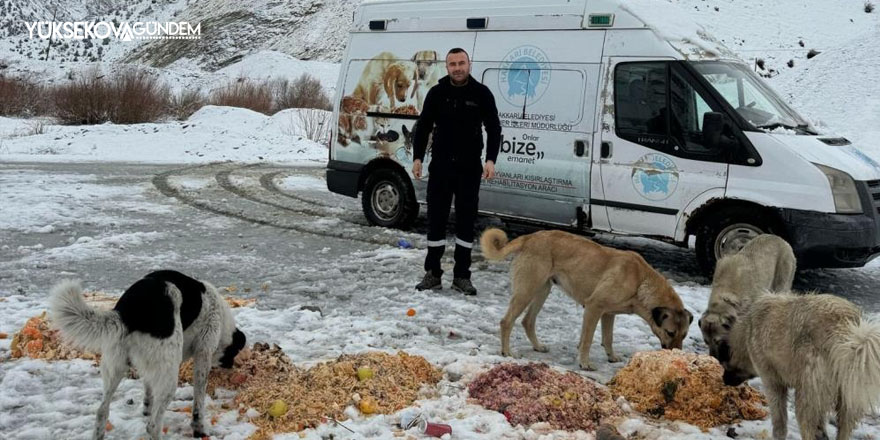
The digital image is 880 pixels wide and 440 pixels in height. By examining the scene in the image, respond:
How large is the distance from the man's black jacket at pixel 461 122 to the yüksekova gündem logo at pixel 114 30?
59.9 meters

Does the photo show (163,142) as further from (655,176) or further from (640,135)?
(655,176)

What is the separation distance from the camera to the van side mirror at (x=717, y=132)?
7234 mm

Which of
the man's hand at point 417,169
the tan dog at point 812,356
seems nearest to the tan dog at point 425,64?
the man's hand at point 417,169

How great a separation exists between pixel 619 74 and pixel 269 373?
522 cm

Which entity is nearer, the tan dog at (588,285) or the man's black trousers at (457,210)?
the tan dog at (588,285)

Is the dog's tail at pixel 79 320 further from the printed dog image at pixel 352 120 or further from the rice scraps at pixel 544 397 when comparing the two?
the printed dog image at pixel 352 120

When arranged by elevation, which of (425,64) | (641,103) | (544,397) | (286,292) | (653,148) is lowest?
(286,292)

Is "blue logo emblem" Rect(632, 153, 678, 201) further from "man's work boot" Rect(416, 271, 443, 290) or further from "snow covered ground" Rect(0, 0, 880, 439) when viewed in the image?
"man's work boot" Rect(416, 271, 443, 290)

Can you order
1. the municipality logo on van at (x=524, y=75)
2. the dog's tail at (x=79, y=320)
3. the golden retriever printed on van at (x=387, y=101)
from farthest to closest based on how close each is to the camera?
the golden retriever printed on van at (x=387, y=101) → the municipality logo on van at (x=524, y=75) → the dog's tail at (x=79, y=320)

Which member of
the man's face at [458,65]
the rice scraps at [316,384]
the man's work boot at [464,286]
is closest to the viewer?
the rice scraps at [316,384]

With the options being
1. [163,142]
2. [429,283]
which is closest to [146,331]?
[429,283]

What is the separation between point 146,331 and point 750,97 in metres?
6.60

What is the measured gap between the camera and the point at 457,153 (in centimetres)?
714

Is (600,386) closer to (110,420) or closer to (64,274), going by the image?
(110,420)
